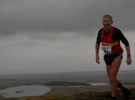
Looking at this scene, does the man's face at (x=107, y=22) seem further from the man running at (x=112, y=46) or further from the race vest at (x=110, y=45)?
the race vest at (x=110, y=45)

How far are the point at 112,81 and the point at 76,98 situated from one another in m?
4.35

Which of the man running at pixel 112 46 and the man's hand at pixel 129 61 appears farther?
the man running at pixel 112 46

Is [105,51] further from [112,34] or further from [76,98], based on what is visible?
[76,98]

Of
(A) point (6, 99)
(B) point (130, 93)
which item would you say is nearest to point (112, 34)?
(B) point (130, 93)

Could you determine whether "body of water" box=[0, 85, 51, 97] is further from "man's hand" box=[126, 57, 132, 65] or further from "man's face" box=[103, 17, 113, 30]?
"man's hand" box=[126, 57, 132, 65]

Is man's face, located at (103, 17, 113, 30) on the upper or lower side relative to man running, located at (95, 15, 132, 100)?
upper

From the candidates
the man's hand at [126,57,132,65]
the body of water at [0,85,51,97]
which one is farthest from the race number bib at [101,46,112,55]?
the body of water at [0,85,51,97]

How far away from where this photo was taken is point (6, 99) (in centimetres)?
10769

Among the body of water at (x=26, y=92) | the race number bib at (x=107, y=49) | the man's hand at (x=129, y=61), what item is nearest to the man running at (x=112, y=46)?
the race number bib at (x=107, y=49)

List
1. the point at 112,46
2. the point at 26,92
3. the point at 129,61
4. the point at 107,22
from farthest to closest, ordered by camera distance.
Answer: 1. the point at 26,92
2. the point at 112,46
3. the point at 107,22
4. the point at 129,61

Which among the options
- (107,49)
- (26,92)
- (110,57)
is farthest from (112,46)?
(26,92)

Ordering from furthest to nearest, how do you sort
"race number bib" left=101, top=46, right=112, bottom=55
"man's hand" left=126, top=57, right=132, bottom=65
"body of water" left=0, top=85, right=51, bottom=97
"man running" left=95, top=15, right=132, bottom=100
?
"body of water" left=0, top=85, right=51, bottom=97
"race number bib" left=101, top=46, right=112, bottom=55
"man running" left=95, top=15, right=132, bottom=100
"man's hand" left=126, top=57, right=132, bottom=65

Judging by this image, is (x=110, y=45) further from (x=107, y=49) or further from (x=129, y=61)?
(x=129, y=61)

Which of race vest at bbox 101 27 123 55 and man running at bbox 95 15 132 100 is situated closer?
man running at bbox 95 15 132 100
